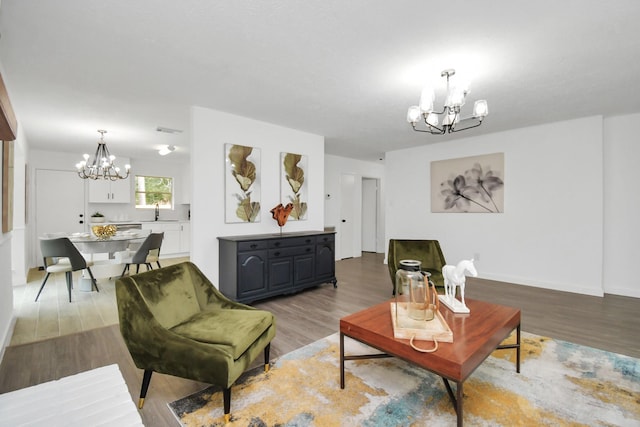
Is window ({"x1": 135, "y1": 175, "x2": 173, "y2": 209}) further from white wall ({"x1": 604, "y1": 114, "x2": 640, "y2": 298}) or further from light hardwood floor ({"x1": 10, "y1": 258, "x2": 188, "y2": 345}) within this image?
white wall ({"x1": 604, "y1": 114, "x2": 640, "y2": 298})

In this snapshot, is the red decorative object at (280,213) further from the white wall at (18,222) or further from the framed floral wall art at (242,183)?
the white wall at (18,222)

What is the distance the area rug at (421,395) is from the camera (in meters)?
1.65

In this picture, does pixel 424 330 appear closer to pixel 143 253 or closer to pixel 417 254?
pixel 417 254

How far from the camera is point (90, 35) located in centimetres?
213

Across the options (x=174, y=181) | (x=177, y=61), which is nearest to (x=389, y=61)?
(x=177, y=61)

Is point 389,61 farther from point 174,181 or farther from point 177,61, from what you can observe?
point 174,181

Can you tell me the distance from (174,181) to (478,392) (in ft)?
25.8

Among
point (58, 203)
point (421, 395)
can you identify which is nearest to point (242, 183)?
point (421, 395)

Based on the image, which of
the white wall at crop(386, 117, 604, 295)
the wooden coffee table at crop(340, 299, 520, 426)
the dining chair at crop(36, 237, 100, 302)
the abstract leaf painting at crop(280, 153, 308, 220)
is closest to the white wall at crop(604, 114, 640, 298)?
the white wall at crop(386, 117, 604, 295)

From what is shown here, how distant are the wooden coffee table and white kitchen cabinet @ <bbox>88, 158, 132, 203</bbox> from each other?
22.6 feet

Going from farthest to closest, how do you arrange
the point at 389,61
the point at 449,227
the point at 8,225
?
the point at 449,227 < the point at 8,225 < the point at 389,61

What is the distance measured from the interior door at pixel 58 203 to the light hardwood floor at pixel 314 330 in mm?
4048

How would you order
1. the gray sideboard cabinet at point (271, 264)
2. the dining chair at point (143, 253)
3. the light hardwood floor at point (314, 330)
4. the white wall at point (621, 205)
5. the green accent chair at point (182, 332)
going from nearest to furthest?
the green accent chair at point (182, 332)
the light hardwood floor at point (314, 330)
the gray sideboard cabinet at point (271, 264)
the white wall at point (621, 205)
the dining chair at point (143, 253)

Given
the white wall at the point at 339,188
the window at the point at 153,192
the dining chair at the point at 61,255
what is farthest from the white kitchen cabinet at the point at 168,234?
the white wall at the point at 339,188
